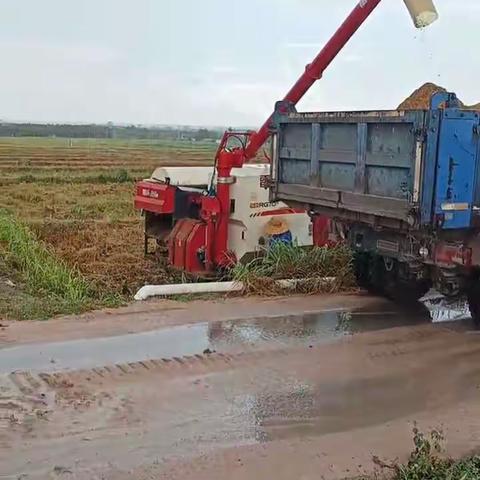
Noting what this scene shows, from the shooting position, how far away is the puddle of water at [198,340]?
6.78 m

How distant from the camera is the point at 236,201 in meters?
10.6

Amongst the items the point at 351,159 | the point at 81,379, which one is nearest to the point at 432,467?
the point at 81,379

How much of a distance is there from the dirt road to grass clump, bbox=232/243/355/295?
1129 mm

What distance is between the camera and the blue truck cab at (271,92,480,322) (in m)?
7.38

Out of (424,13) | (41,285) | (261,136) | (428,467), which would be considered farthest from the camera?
(261,136)

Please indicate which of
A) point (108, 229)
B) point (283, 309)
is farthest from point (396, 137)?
point (108, 229)

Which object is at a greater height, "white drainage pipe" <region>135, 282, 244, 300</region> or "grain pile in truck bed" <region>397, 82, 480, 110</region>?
"grain pile in truck bed" <region>397, 82, 480, 110</region>

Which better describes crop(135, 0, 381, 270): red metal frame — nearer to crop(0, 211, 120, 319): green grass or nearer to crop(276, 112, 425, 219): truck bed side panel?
crop(276, 112, 425, 219): truck bed side panel

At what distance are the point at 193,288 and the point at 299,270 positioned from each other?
1.69 meters

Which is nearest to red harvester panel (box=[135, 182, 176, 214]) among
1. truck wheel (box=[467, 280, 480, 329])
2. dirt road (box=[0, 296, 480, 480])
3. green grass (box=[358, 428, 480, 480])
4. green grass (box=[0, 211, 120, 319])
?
green grass (box=[0, 211, 120, 319])

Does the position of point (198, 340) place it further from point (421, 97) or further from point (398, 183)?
→ point (421, 97)

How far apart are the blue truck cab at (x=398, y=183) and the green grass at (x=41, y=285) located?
9.14 ft

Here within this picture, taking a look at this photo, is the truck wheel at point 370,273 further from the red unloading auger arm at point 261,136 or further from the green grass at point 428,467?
the green grass at point 428,467

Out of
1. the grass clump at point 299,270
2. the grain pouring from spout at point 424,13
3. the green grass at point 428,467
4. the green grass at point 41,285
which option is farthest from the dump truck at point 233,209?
the green grass at point 428,467
